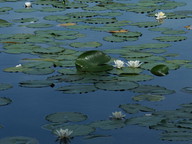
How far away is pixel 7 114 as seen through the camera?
16.5 ft

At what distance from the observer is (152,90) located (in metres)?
5.57

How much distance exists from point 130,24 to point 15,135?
4.68 metres

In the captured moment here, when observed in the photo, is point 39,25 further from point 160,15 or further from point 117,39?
point 160,15

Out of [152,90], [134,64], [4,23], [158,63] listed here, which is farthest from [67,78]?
[4,23]

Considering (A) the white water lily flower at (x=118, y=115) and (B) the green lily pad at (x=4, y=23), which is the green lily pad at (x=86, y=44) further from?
(A) the white water lily flower at (x=118, y=115)

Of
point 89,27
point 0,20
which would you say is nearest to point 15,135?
point 89,27

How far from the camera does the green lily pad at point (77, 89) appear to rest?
18.4ft

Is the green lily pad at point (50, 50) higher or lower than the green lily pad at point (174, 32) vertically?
lower

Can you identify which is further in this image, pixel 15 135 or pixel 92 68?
pixel 92 68

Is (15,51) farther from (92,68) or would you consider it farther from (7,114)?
(7,114)

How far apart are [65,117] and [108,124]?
1.36 feet

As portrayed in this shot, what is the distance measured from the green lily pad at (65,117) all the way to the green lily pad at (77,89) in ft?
2.20

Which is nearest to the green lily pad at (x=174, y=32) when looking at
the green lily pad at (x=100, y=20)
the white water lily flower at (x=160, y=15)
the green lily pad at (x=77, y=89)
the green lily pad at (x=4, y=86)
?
the white water lily flower at (x=160, y=15)

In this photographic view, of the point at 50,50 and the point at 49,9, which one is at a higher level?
the point at 49,9
